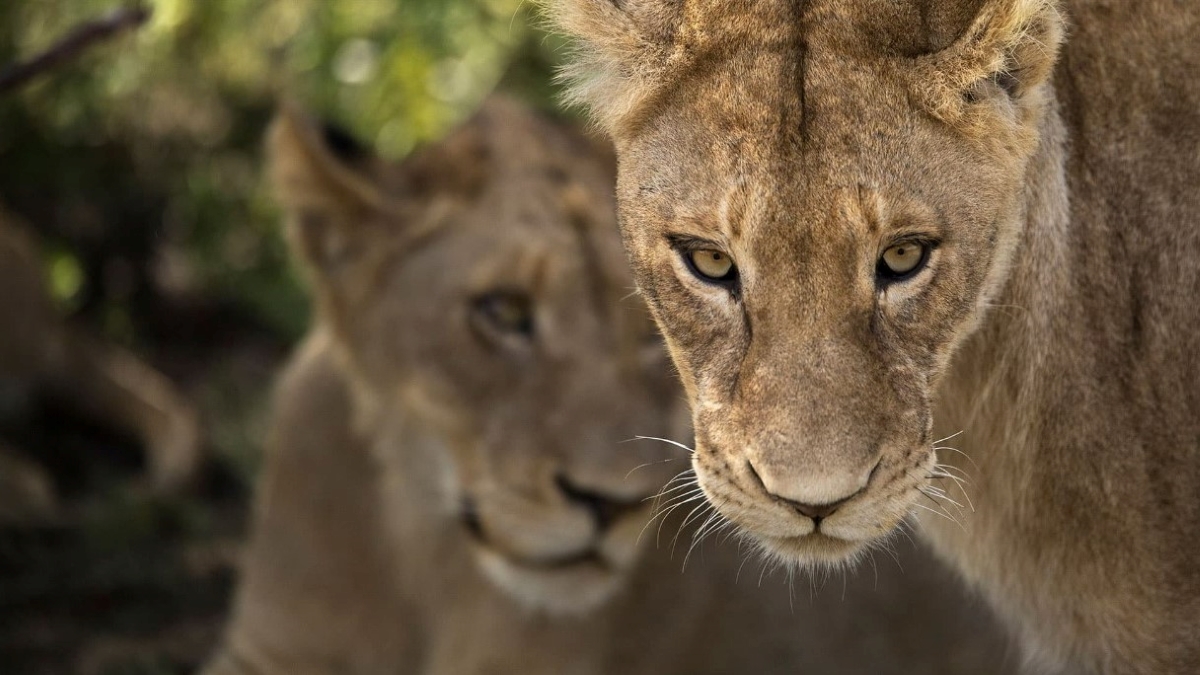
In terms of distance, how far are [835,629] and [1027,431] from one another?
117 centimetres

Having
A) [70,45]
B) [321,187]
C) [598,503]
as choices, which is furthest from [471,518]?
[70,45]

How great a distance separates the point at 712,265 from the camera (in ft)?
5.64

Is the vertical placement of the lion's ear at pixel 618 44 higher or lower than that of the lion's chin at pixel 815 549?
higher

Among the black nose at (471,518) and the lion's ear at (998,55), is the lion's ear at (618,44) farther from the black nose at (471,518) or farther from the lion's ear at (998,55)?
the black nose at (471,518)

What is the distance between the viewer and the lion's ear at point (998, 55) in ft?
5.46

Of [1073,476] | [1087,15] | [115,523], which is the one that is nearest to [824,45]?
[1087,15]

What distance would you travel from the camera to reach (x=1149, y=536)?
72.6 inches

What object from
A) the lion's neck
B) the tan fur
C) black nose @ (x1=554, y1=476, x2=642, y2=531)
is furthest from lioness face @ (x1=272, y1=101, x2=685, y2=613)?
the tan fur

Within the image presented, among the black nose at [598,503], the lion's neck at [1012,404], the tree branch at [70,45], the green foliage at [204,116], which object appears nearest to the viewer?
the lion's neck at [1012,404]

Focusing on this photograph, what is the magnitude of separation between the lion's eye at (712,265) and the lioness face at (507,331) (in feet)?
2.72

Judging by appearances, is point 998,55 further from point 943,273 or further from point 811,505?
point 811,505

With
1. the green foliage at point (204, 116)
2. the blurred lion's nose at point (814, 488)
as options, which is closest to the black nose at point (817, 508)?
the blurred lion's nose at point (814, 488)

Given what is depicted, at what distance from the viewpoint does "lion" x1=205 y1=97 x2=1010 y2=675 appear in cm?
274

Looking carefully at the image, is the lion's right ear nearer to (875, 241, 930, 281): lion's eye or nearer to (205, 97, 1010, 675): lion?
(205, 97, 1010, 675): lion
